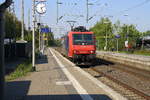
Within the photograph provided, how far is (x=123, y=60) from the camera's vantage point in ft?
114

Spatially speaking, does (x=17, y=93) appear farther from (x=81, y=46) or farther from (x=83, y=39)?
(x=83, y=39)

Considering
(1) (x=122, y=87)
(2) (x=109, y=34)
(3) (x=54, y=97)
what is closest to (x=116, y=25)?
(2) (x=109, y=34)

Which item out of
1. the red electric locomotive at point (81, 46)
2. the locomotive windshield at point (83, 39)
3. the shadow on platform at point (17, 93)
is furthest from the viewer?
the locomotive windshield at point (83, 39)

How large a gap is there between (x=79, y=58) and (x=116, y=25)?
58781 millimetres

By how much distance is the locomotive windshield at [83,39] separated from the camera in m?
25.4

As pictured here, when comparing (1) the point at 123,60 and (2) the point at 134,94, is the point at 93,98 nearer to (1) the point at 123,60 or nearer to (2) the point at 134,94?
(2) the point at 134,94

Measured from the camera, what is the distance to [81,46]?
994 inches

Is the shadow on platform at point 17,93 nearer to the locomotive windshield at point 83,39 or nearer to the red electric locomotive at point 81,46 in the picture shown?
the red electric locomotive at point 81,46

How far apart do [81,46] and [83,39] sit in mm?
684

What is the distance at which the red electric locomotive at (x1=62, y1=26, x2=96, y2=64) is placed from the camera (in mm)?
24922

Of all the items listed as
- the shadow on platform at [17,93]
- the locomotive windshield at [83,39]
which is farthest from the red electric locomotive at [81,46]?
the shadow on platform at [17,93]

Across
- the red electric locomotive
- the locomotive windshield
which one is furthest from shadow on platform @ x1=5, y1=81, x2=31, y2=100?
the locomotive windshield

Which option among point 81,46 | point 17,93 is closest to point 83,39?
point 81,46

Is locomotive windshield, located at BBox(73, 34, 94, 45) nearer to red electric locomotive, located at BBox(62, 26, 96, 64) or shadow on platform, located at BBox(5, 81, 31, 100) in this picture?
red electric locomotive, located at BBox(62, 26, 96, 64)
